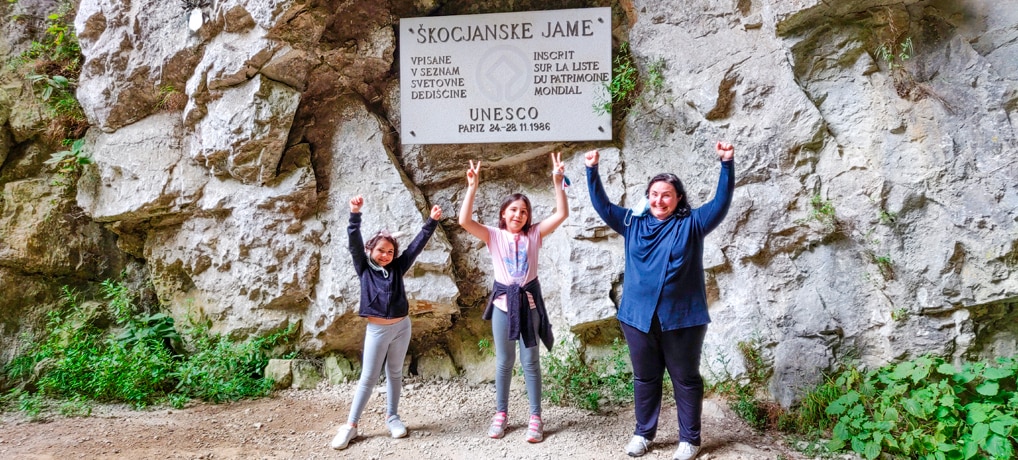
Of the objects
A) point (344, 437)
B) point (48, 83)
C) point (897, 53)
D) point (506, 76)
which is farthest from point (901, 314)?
point (48, 83)

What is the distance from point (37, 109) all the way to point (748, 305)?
682cm

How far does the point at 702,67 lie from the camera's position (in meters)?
4.86

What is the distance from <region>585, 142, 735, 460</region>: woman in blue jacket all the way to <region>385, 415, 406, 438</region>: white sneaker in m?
Answer: 1.58

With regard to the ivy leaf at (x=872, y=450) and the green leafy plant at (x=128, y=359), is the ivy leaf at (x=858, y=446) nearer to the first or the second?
the ivy leaf at (x=872, y=450)

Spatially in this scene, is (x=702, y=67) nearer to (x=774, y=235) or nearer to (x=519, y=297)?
(x=774, y=235)

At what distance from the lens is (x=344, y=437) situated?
398 cm

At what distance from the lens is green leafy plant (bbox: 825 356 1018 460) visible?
365 centimetres

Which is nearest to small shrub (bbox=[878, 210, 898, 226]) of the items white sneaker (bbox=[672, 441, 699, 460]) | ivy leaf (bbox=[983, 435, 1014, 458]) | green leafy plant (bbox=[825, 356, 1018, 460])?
green leafy plant (bbox=[825, 356, 1018, 460])

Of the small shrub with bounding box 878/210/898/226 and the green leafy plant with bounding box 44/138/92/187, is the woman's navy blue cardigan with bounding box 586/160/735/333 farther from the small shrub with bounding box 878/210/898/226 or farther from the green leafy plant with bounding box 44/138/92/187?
the green leafy plant with bounding box 44/138/92/187

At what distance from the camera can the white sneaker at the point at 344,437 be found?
397 cm

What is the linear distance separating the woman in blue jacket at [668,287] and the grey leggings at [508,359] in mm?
647

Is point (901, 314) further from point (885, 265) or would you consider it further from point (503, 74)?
point (503, 74)

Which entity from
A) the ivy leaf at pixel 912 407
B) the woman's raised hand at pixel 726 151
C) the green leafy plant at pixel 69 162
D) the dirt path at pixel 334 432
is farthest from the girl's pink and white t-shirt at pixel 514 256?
the green leafy plant at pixel 69 162

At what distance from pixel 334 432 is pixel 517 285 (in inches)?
71.8
